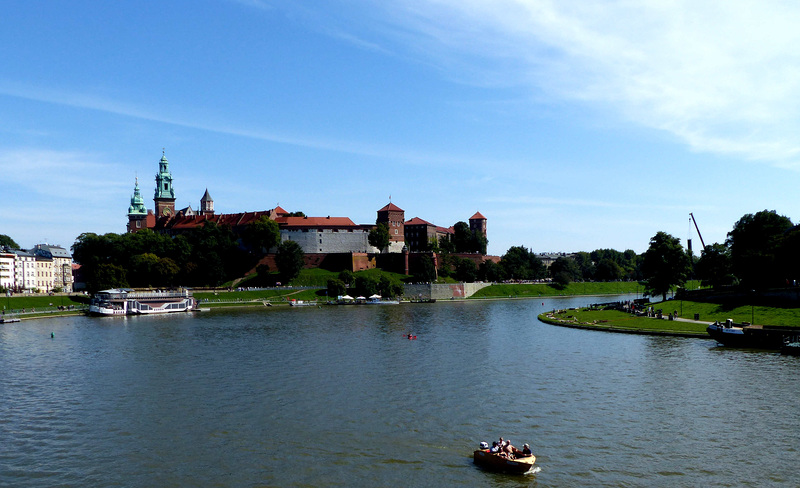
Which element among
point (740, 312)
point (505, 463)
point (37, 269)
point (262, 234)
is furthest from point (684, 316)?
point (37, 269)

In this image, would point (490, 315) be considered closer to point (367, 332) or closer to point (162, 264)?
point (367, 332)

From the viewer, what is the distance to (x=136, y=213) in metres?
169

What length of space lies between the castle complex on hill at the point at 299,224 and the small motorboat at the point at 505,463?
429 feet

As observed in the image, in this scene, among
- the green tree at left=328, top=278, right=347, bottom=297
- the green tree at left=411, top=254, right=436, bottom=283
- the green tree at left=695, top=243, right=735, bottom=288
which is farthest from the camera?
the green tree at left=411, top=254, right=436, bottom=283

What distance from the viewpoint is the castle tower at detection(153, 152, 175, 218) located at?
564ft

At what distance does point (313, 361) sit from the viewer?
46750mm

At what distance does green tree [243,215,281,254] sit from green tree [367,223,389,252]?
886 inches

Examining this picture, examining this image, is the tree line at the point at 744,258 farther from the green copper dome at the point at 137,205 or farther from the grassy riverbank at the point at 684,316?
the green copper dome at the point at 137,205

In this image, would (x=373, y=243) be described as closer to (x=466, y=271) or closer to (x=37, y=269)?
(x=466, y=271)

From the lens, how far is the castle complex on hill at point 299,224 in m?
154

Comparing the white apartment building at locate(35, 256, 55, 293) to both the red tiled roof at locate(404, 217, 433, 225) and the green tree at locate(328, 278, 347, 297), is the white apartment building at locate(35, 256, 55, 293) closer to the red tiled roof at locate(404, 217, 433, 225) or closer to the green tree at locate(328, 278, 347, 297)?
the green tree at locate(328, 278, 347, 297)

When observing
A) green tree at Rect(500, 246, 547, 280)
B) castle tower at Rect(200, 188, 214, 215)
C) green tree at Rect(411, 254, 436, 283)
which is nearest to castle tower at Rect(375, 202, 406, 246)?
green tree at Rect(411, 254, 436, 283)

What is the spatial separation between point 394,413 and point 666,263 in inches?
2554

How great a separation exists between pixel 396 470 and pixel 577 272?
175625mm
